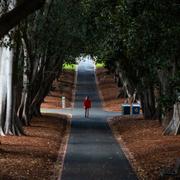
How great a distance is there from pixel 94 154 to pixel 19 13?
33.1 ft

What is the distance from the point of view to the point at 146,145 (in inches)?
948

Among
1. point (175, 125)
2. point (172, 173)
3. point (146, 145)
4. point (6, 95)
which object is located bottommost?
point (146, 145)

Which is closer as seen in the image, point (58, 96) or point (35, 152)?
point (35, 152)

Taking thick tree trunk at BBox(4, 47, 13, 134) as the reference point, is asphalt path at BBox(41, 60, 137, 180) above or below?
below

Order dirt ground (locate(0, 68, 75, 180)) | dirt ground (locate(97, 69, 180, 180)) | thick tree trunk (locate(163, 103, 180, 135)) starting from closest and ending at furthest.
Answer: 1. dirt ground (locate(0, 68, 75, 180))
2. dirt ground (locate(97, 69, 180, 180))
3. thick tree trunk (locate(163, 103, 180, 135))

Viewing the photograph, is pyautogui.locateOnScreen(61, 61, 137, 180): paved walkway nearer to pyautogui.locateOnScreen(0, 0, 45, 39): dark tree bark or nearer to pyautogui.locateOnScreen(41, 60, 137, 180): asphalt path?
pyautogui.locateOnScreen(41, 60, 137, 180): asphalt path

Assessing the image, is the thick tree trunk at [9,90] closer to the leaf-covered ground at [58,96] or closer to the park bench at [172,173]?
the park bench at [172,173]

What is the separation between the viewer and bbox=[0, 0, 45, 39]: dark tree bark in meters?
12.4

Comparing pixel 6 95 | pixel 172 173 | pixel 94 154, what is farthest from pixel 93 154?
pixel 172 173

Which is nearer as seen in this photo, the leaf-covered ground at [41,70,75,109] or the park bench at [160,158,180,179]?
the park bench at [160,158,180,179]

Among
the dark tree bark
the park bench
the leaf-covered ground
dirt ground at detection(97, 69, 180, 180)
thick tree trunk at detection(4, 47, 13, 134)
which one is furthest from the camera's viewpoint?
the leaf-covered ground

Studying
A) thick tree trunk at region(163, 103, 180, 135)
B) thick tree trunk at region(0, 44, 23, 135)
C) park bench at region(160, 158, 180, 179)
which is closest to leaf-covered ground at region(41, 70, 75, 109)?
thick tree trunk at region(0, 44, 23, 135)

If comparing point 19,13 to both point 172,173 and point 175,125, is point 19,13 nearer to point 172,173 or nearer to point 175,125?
point 172,173

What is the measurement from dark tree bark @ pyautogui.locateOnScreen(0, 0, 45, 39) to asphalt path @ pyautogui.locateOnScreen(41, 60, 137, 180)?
16.1ft
